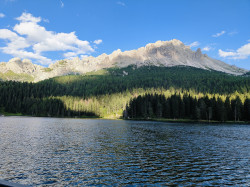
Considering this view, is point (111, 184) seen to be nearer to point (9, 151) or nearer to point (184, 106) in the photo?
point (9, 151)

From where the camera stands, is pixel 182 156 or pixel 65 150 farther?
pixel 65 150

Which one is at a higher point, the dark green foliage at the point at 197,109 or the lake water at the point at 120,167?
the dark green foliage at the point at 197,109

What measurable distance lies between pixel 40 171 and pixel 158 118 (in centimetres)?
16258

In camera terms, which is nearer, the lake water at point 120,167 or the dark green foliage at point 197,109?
the lake water at point 120,167

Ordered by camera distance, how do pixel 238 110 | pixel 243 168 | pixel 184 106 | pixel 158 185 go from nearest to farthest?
pixel 158 185
pixel 243 168
pixel 238 110
pixel 184 106

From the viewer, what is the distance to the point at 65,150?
38750 mm

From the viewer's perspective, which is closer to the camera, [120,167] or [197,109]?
[120,167]

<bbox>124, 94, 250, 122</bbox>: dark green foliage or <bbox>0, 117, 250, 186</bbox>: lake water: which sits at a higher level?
<bbox>124, 94, 250, 122</bbox>: dark green foliage

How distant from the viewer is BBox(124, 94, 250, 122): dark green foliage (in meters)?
152

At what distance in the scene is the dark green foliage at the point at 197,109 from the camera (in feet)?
497

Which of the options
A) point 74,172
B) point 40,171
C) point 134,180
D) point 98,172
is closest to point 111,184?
point 134,180

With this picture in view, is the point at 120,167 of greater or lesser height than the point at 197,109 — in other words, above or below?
below

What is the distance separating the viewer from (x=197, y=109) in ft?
516

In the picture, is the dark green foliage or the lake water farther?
the dark green foliage
